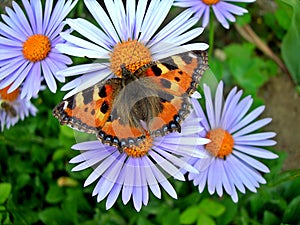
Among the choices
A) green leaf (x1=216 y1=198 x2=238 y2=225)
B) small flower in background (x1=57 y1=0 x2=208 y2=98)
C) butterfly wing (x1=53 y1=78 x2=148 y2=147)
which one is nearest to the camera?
butterfly wing (x1=53 y1=78 x2=148 y2=147)

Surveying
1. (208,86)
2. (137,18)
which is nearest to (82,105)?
(137,18)

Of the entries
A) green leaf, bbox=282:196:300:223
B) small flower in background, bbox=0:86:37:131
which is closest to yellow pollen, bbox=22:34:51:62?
small flower in background, bbox=0:86:37:131

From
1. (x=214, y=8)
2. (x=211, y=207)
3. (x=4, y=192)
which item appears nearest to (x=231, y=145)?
(x=211, y=207)

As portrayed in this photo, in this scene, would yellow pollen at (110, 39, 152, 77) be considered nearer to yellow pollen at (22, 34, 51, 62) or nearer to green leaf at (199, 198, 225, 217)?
yellow pollen at (22, 34, 51, 62)

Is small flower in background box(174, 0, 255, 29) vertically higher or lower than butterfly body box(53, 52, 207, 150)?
higher

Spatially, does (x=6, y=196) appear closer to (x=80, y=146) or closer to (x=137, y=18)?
(x=80, y=146)

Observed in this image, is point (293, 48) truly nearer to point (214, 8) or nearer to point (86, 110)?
point (214, 8)
